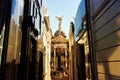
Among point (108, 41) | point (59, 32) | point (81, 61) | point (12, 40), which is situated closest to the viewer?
point (108, 41)

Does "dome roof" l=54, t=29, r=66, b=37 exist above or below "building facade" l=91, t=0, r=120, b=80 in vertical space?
above

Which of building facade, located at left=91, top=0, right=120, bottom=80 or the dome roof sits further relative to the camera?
the dome roof

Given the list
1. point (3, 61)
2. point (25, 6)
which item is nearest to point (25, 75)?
point (3, 61)

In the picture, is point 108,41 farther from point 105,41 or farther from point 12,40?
point 12,40

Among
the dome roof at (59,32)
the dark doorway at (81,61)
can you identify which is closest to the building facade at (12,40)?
the dark doorway at (81,61)

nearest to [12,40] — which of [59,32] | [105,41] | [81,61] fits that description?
[105,41]

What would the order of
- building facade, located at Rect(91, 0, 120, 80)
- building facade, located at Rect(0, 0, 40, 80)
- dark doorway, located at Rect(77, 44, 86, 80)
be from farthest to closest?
dark doorway, located at Rect(77, 44, 86, 80) < building facade, located at Rect(0, 0, 40, 80) < building facade, located at Rect(91, 0, 120, 80)

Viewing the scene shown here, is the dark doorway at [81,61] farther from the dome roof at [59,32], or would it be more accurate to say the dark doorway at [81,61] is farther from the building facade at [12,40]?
the dome roof at [59,32]

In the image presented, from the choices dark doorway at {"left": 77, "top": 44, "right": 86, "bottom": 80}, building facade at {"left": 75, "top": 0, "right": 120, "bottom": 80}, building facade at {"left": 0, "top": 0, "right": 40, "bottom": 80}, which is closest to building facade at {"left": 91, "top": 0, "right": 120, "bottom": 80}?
building facade at {"left": 75, "top": 0, "right": 120, "bottom": 80}

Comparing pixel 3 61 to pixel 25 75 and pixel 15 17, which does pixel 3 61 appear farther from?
pixel 25 75

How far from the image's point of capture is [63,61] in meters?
31.1

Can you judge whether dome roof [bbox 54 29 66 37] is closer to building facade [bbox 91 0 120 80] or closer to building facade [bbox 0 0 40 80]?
building facade [bbox 0 0 40 80]

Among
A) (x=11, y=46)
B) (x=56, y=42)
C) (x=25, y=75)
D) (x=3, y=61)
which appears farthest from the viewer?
(x=56, y=42)

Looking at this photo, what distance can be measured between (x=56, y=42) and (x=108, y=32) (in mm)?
27691
